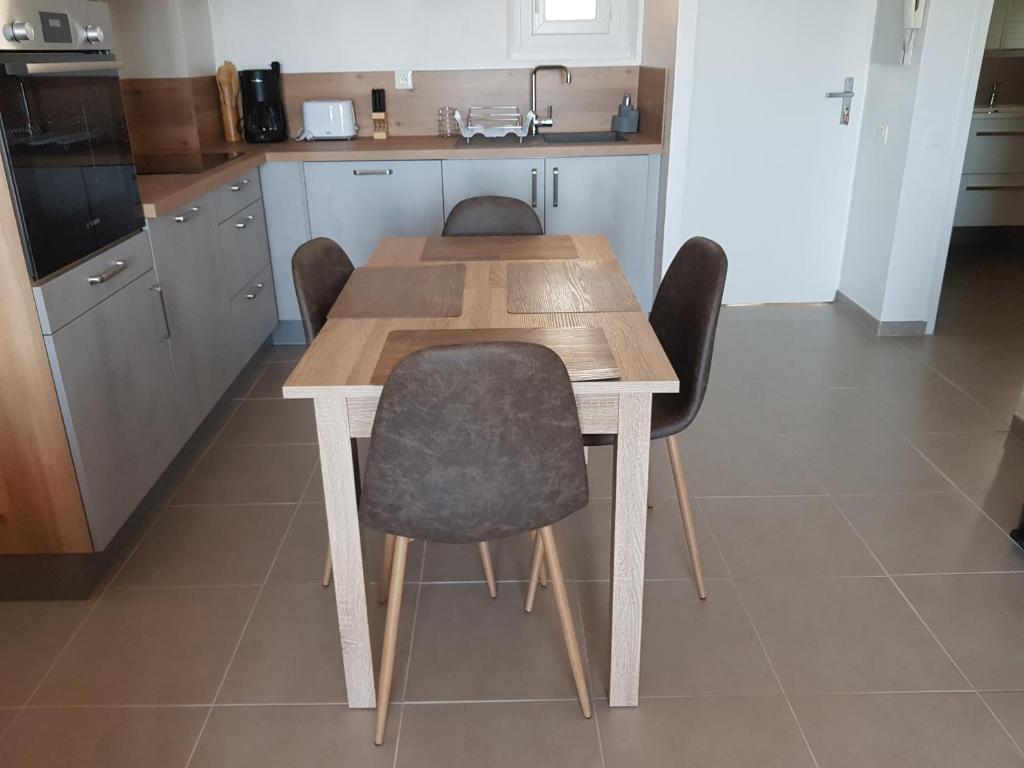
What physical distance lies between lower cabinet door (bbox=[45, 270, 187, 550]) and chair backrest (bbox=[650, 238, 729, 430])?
4.78 feet

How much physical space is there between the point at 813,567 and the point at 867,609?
7.5 inches

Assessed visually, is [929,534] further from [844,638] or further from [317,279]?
[317,279]

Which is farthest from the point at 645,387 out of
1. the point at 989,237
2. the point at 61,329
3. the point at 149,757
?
the point at 989,237

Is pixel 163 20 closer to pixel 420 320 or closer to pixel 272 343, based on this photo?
pixel 272 343

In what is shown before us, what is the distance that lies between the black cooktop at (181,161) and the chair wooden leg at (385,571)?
169 centimetres

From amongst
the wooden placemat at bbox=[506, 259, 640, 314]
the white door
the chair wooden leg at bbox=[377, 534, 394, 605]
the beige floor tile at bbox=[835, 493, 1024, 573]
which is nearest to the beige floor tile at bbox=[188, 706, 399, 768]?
the chair wooden leg at bbox=[377, 534, 394, 605]

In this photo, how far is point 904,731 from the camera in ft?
5.50

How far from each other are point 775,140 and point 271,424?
275 centimetres

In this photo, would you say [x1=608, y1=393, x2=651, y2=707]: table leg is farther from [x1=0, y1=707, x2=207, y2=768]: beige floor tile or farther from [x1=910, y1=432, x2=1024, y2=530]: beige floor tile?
[x1=910, y1=432, x2=1024, y2=530]: beige floor tile

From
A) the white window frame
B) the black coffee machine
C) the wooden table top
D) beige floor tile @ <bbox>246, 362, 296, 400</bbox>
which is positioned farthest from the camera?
the white window frame

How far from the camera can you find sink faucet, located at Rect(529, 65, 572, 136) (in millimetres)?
3998

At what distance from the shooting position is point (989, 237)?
540 centimetres

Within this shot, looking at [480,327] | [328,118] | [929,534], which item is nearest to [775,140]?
[328,118]

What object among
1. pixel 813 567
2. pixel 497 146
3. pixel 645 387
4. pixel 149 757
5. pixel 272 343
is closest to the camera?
pixel 645 387
